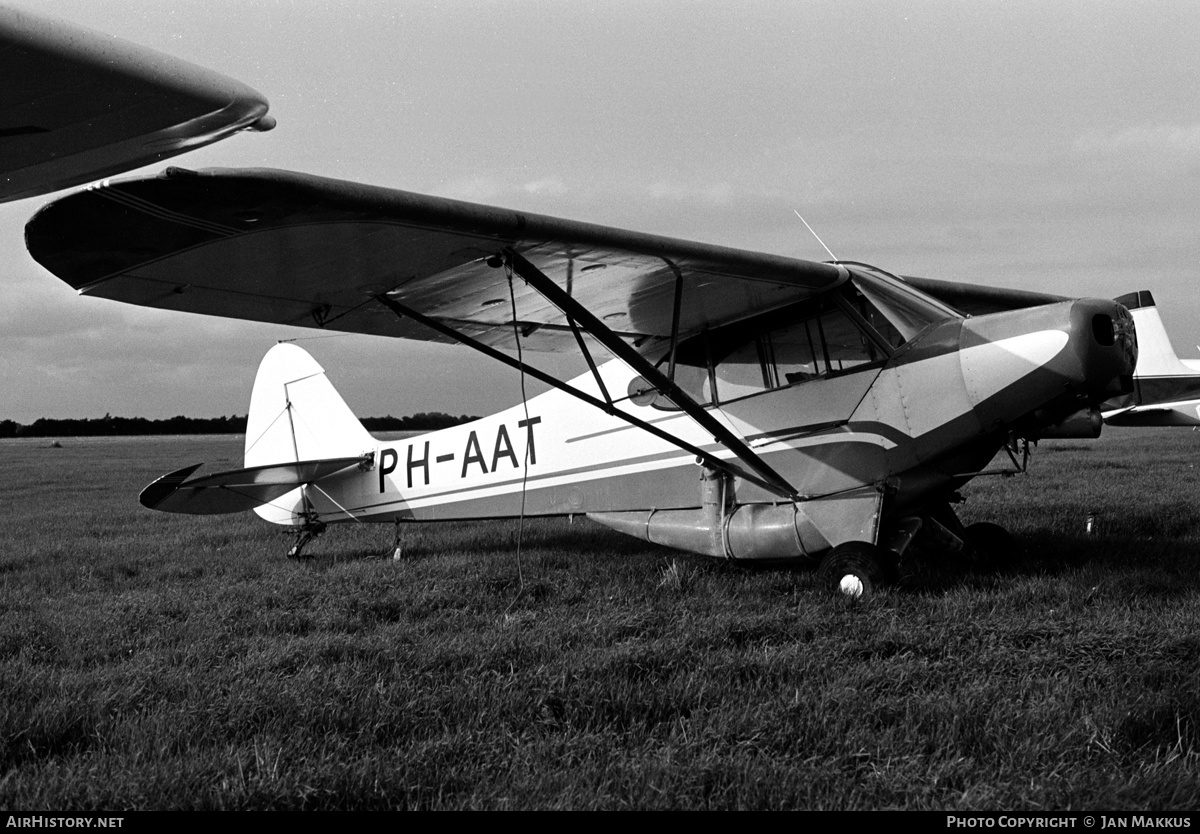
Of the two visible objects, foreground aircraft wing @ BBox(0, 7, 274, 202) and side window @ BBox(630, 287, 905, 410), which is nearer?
foreground aircraft wing @ BBox(0, 7, 274, 202)

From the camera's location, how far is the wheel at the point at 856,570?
5.57 m

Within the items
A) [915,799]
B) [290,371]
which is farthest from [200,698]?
[290,371]

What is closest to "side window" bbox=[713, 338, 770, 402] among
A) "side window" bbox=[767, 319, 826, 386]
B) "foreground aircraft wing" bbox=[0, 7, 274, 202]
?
"side window" bbox=[767, 319, 826, 386]

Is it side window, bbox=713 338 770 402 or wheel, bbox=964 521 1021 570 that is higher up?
side window, bbox=713 338 770 402

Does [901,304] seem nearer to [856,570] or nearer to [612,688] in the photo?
[856,570]

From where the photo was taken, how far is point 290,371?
35.1 feet

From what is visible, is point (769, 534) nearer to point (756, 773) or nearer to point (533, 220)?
point (533, 220)

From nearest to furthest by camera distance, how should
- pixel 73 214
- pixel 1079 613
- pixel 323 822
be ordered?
pixel 323 822, pixel 73 214, pixel 1079 613

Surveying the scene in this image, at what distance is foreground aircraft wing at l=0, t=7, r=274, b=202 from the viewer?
241 cm

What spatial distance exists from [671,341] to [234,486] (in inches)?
202

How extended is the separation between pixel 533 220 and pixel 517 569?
9.76 ft

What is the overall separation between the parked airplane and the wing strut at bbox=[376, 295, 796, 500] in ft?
0.08

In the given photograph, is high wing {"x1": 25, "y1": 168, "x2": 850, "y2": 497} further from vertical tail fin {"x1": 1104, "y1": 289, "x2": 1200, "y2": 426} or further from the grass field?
vertical tail fin {"x1": 1104, "y1": 289, "x2": 1200, "y2": 426}

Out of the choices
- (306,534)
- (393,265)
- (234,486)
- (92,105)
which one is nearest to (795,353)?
(393,265)
